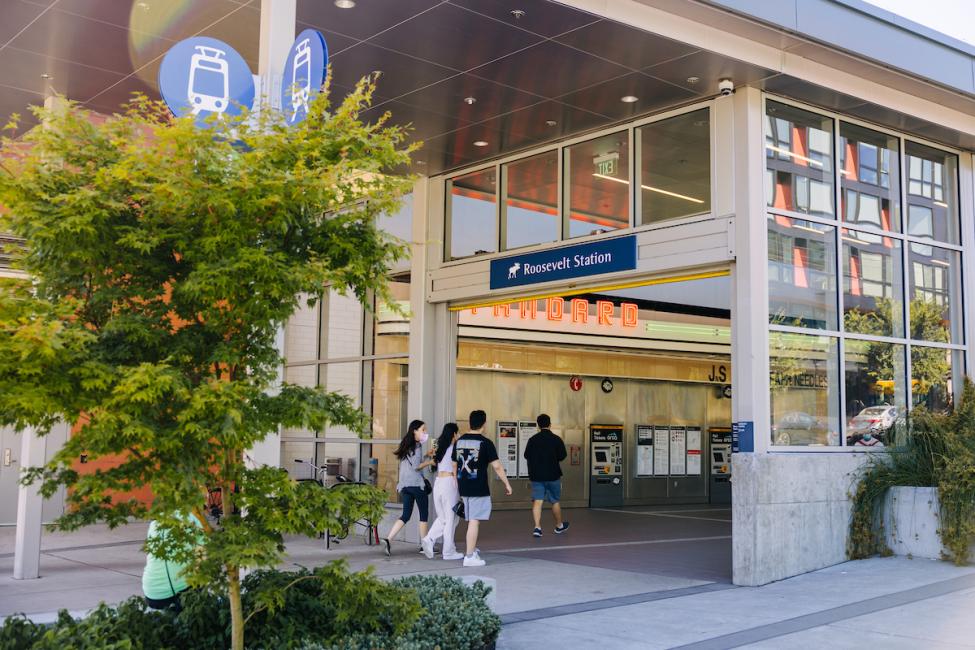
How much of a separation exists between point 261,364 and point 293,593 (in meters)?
1.51

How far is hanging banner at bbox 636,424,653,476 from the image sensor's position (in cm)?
2002

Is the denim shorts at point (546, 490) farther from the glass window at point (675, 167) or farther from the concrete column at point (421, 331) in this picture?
the glass window at point (675, 167)

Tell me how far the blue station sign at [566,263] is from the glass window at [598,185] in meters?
0.27

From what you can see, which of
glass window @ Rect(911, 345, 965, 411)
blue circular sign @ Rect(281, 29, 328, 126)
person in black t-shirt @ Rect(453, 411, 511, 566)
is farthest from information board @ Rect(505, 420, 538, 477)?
blue circular sign @ Rect(281, 29, 328, 126)

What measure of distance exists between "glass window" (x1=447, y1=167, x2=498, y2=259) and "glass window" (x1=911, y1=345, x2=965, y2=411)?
551 centimetres

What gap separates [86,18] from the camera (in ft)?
28.6

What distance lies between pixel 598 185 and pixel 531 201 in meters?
1.14

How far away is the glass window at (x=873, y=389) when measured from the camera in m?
10.8

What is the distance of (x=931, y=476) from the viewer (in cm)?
1032

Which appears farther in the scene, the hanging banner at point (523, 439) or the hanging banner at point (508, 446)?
the hanging banner at point (523, 439)

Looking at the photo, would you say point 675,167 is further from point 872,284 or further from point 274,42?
point 274,42

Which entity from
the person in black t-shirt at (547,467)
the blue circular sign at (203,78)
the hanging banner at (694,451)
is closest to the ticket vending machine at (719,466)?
the hanging banner at (694,451)

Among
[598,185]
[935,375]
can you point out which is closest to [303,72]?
[598,185]

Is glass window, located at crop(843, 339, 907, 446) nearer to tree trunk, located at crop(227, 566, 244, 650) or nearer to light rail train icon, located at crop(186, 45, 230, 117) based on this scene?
light rail train icon, located at crop(186, 45, 230, 117)
